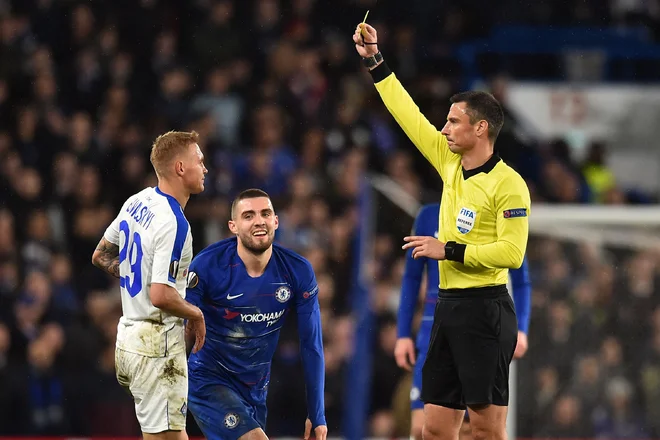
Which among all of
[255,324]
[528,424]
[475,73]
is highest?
[475,73]

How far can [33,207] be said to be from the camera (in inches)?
443

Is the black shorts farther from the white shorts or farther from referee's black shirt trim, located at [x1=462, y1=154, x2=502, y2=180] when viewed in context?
the white shorts

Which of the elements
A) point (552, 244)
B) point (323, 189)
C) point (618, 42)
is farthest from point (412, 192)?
point (618, 42)

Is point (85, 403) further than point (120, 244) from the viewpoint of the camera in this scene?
Yes

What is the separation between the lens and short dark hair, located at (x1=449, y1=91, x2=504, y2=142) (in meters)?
5.70

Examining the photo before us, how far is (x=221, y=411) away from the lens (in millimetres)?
5969

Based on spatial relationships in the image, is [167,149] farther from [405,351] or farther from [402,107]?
[405,351]

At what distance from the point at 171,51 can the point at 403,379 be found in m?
5.06

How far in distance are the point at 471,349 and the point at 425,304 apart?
5.02 ft

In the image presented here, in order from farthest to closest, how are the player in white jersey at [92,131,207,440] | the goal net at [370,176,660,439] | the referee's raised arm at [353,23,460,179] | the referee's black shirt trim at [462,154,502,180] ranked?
the goal net at [370,176,660,439] < the referee's raised arm at [353,23,460,179] < the referee's black shirt trim at [462,154,502,180] < the player in white jersey at [92,131,207,440]

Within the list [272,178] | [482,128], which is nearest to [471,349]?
[482,128]

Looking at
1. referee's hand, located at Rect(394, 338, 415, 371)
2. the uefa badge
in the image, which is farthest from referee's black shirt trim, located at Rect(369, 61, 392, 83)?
the uefa badge

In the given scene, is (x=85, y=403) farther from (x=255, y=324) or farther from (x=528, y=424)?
(x=255, y=324)

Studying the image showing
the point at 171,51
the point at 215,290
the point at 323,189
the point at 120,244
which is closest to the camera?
the point at 120,244
